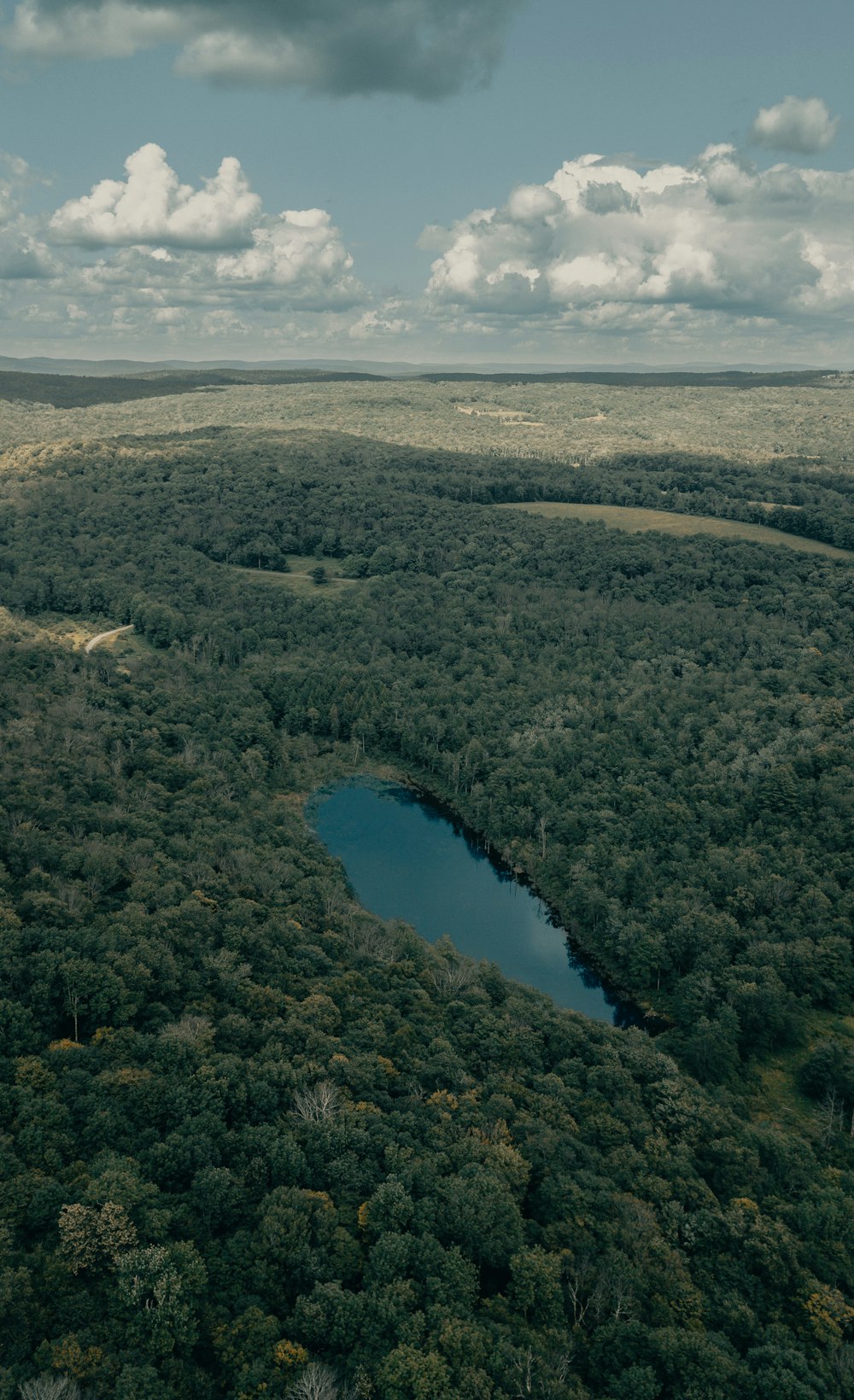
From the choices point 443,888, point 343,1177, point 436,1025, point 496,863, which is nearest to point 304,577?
point 496,863

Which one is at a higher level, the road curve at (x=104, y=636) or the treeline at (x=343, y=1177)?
the road curve at (x=104, y=636)

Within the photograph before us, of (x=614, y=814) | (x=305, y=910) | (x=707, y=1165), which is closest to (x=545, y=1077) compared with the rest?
(x=707, y=1165)

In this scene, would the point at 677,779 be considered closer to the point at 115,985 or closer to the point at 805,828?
the point at 805,828

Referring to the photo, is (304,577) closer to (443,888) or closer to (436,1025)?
(443,888)

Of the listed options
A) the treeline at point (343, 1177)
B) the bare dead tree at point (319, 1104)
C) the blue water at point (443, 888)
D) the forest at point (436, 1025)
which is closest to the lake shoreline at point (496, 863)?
the blue water at point (443, 888)

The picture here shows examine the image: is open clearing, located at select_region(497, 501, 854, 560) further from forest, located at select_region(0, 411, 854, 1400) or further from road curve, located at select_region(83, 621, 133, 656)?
road curve, located at select_region(83, 621, 133, 656)

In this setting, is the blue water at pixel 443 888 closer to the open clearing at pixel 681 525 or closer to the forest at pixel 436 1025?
the forest at pixel 436 1025

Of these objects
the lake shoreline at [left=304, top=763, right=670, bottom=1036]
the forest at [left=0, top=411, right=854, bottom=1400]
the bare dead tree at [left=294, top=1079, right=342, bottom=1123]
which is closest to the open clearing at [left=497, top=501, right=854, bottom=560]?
the forest at [left=0, top=411, right=854, bottom=1400]
